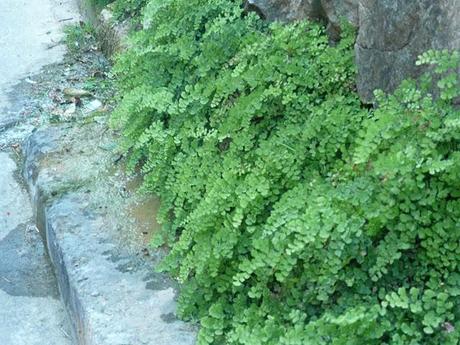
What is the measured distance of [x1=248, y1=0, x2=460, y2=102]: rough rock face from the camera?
3129 millimetres

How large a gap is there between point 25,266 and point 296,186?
199 centimetres

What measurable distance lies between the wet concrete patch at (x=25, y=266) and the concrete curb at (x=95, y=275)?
11cm

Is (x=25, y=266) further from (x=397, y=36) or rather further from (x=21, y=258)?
(x=397, y=36)

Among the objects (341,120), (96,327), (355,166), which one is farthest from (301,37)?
(96,327)

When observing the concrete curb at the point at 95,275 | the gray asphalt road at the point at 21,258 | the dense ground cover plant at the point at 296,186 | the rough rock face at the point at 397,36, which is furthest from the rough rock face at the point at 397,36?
the gray asphalt road at the point at 21,258

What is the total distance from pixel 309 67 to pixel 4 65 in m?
4.15

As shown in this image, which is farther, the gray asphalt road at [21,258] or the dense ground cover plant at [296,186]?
the gray asphalt road at [21,258]

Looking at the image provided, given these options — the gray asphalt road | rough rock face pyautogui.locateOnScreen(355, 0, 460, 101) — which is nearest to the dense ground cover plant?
rough rock face pyautogui.locateOnScreen(355, 0, 460, 101)

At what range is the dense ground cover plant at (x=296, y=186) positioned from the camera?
279 centimetres

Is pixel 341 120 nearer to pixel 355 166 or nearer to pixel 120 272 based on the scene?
pixel 355 166

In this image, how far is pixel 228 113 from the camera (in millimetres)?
3955

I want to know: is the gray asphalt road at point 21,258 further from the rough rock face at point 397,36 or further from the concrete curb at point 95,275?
the rough rock face at point 397,36

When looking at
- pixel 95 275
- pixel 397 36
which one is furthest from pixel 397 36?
pixel 95 275

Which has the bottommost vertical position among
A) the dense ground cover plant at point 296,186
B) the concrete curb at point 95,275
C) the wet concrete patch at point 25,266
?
the wet concrete patch at point 25,266
